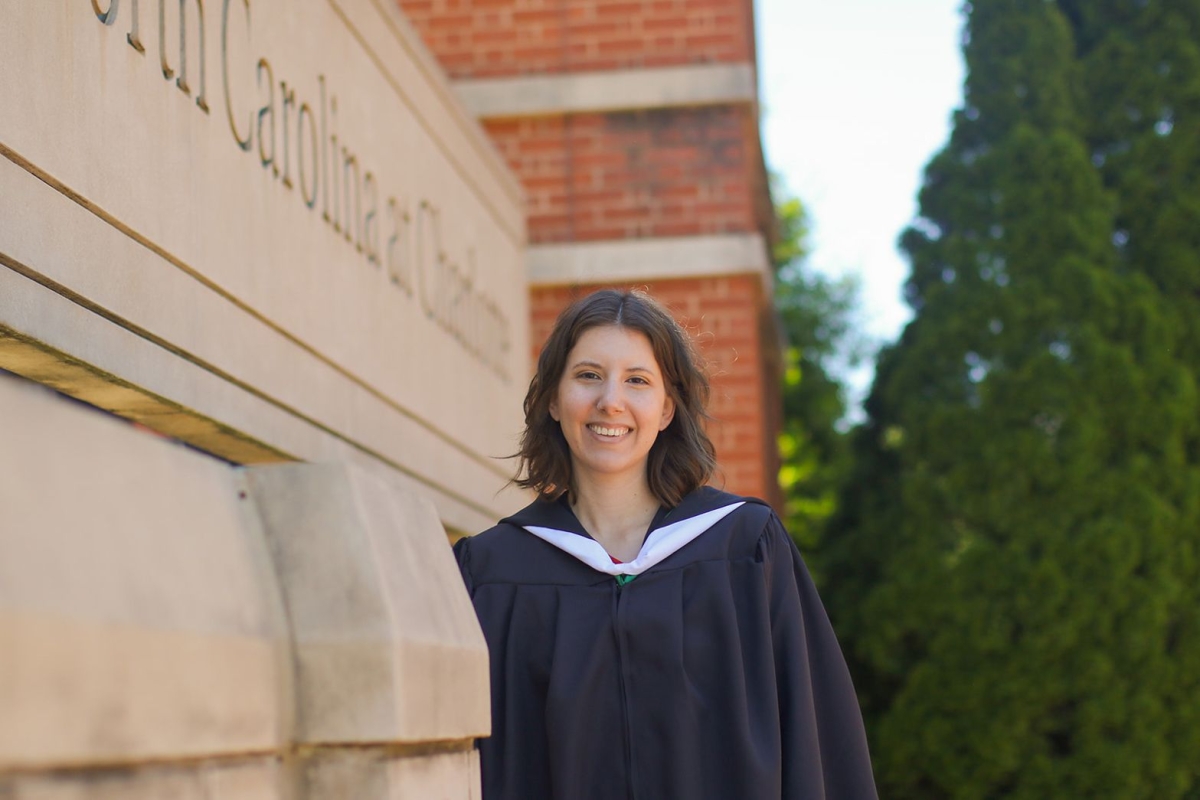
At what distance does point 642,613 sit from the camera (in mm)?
2740

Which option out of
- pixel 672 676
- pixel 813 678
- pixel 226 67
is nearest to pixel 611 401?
pixel 672 676

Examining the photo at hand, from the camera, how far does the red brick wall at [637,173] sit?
23.8 feet

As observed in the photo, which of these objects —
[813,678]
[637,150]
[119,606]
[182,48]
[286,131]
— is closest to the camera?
[119,606]

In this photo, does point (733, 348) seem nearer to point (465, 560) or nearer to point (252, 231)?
point (252, 231)

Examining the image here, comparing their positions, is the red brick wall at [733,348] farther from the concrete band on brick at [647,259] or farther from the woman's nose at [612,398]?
the woman's nose at [612,398]

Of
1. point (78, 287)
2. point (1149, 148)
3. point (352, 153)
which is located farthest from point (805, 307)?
point (78, 287)

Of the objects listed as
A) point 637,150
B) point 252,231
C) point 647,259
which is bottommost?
point 252,231

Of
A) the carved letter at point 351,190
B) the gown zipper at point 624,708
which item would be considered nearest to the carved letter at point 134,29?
the carved letter at point 351,190

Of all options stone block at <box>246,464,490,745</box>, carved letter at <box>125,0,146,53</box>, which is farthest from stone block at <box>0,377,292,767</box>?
carved letter at <box>125,0,146,53</box>

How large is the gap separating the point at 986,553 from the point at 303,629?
19.5 ft

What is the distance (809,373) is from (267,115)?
1520 centimetres

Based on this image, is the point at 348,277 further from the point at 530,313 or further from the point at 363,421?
the point at 530,313

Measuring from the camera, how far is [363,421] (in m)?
4.64

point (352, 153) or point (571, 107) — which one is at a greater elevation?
point (571, 107)
